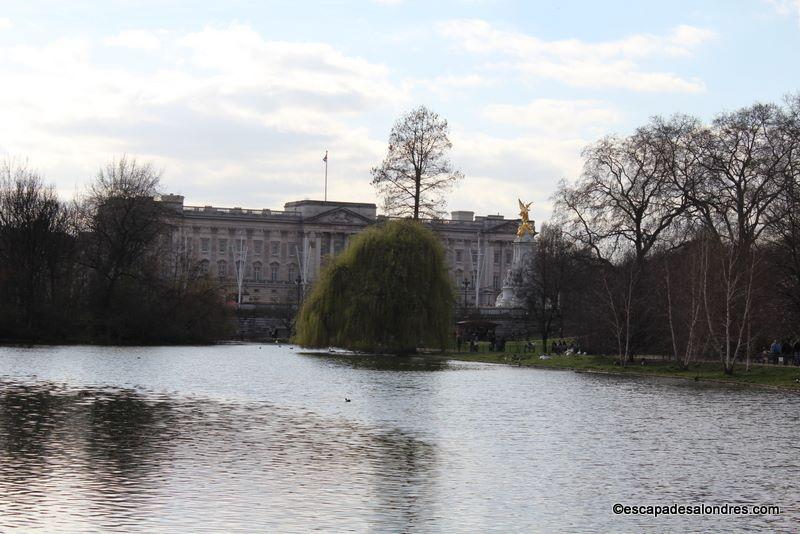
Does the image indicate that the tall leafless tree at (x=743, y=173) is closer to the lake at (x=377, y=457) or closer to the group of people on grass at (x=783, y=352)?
the group of people on grass at (x=783, y=352)

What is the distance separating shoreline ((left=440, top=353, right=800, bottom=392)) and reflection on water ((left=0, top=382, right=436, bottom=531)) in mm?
27372

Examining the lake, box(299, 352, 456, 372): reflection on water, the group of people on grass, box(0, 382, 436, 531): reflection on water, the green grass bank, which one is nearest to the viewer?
box(0, 382, 436, 531): reflection on water

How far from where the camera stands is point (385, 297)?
74.8 meters

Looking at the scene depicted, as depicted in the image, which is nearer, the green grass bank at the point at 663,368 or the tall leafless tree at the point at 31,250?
the green grass bank at the point at 663,368

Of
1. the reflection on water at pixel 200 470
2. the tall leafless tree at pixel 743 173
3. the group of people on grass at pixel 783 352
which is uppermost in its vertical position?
the tall leafless tree at pixel 743 173

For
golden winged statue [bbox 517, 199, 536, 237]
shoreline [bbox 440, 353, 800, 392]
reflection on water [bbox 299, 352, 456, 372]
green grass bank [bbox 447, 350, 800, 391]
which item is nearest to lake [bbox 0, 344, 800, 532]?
shoreline [bbox 440, 353, 800, 392]

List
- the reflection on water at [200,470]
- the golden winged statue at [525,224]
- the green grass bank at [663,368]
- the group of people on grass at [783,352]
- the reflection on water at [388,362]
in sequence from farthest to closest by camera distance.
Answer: the golden winged statue at [525,224] → the group of people on grass at [783,352] → the reflection on water at [388,362] → the green grass bank at [663,368] → the reflection on water at [200,470]

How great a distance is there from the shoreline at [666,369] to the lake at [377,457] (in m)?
8.42

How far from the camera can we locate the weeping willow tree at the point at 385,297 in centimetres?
7475

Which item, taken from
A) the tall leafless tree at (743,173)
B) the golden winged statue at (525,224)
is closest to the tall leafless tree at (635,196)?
the tall leafless tree at (743,173)

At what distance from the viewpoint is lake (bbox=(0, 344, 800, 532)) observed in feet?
61.7

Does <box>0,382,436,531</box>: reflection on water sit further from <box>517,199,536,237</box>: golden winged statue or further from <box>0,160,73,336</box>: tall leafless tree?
<box>517,199,536,237</box>: golden winged statue

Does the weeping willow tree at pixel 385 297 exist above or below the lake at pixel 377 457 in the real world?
above

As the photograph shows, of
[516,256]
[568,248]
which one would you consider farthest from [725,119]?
[516,256]
